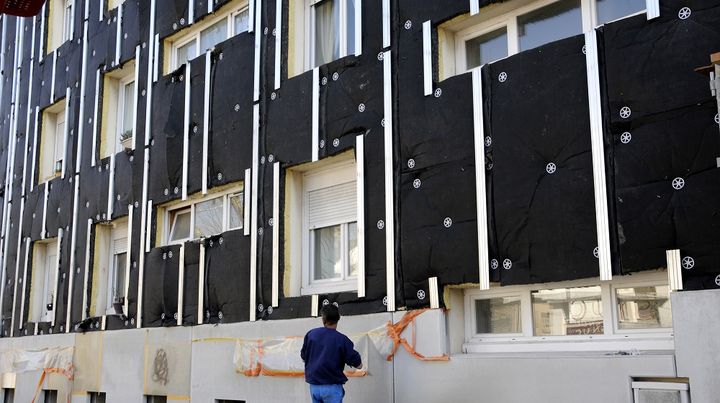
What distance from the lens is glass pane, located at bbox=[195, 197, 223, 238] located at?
40.8 ft

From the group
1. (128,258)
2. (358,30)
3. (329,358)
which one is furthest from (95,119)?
(329,358)

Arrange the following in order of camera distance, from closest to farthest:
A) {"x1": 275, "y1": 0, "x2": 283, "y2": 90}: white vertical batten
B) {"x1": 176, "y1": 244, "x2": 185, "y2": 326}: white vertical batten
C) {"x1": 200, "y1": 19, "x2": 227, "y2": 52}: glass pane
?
{"x1": 275, "y1": 0, "x2": 283, "y2": 90}: white vertical batten, {"x1": 176, "y1": 244, "x2": 185, "y2": 326}: white vertical batten, {"x1": 200, "y1": 19, "x2": 227, "y2": 52}: glass pane

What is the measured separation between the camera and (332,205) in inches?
414

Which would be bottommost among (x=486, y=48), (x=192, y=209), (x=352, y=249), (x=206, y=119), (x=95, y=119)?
(x=352, y=249)

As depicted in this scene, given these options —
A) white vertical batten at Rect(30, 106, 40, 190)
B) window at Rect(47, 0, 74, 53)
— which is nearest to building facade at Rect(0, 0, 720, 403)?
white vertical batten at Rect(30, 106, 40, 190)

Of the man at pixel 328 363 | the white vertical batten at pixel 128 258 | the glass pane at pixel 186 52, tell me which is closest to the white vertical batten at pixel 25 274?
the white vertical batten at pixel 128 258

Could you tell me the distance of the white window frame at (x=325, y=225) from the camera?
10195 mm

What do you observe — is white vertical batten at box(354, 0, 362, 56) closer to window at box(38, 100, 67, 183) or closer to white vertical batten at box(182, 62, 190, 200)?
white vertical batten at box(182, 62, 190, 200)

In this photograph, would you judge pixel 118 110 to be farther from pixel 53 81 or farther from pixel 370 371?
pixel 370 371

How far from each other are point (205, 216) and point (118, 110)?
4520 mm

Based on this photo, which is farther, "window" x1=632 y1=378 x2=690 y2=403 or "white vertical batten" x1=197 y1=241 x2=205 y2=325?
"white vertical batten" x1=197 y1=241 x2=205 y2=325

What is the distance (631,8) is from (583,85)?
0.92m

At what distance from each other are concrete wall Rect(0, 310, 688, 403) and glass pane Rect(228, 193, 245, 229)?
1.59m

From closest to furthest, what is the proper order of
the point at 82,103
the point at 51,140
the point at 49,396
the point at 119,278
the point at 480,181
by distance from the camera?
the point at 480,181, the point at 119,278, the point at 49,396, the point at 82,103, the point at 51,140
